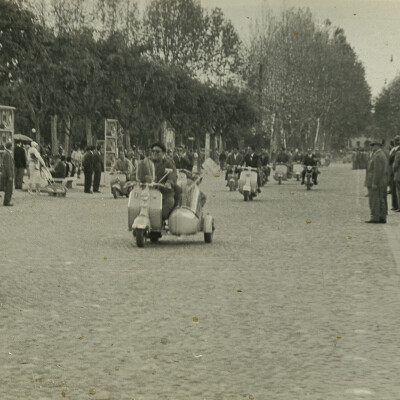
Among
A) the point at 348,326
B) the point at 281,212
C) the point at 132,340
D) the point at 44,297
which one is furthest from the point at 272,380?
the point at 281,212

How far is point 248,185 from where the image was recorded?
3259 cm

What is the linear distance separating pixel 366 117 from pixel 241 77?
4764 cm

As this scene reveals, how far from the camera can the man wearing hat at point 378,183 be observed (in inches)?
866

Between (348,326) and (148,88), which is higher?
(148,88)

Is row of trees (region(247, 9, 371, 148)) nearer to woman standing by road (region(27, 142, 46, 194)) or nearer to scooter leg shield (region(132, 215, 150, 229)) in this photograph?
woman standing by road (region(27, 142, 46, 194))

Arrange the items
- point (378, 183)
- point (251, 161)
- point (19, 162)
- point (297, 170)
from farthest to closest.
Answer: point (297, 170)
point (19, 162)
point (251, 161)
point (378, 183)

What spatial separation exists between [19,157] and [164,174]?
21.5m

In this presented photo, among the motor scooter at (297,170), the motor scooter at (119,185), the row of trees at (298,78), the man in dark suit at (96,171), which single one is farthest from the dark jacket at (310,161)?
the row of trees at (298,78)

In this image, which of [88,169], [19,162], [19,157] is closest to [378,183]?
[88,169]

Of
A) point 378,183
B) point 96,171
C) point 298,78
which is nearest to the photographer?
point 378,183

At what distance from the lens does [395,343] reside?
806cm

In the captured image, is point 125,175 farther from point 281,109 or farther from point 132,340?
point 281,109

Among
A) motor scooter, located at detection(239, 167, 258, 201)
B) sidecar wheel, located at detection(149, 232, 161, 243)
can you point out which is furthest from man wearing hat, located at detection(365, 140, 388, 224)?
motor scooter, located at detection(239, 167, 258, 201)

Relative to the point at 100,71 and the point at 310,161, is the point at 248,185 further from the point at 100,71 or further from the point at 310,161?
the point at 100,71
